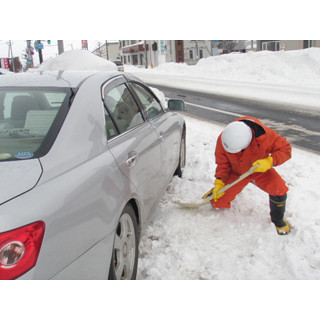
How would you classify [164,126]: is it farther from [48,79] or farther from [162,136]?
[48,79]

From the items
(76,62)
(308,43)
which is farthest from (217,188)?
(308,43)

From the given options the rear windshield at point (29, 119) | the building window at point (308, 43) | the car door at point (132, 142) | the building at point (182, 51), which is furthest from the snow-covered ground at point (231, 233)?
the building at point (182, 51)

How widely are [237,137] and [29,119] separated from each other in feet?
5.84

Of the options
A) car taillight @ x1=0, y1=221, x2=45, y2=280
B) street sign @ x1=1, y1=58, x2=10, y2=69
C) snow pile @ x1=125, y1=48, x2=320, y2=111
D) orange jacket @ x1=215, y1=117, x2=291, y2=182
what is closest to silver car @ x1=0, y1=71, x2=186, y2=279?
car taillight @ x1=0, y1=221, x2=45, y2=280

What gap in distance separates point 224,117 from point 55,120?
704 cm

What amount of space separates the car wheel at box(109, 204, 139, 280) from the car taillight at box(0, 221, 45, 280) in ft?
2.28

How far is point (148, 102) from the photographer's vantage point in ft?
11.8

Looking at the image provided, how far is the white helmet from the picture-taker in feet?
9.86

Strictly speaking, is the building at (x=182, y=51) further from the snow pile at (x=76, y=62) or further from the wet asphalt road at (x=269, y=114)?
the wet asphalt road at (x=269, y=114)

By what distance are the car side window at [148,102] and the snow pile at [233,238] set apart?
1115 mm

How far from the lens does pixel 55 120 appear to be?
6.52 feet

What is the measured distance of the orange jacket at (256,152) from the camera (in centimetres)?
313

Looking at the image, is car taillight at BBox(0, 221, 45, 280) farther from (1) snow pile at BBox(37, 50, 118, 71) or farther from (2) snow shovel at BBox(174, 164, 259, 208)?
(1) snow pile at BBox(37, 50, 118, 71)

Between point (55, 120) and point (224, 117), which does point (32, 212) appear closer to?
point (55, 120)
